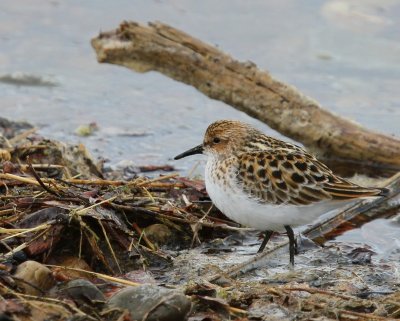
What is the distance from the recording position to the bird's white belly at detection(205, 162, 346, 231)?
20.1ft

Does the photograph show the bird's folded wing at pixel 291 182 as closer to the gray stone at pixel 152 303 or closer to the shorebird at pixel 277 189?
the shorebird at pixel 277 189

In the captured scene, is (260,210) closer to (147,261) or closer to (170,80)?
(147,261)

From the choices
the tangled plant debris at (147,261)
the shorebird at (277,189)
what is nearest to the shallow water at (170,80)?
the tangled plant debris at (147,261)

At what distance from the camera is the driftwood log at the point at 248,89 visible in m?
9.00

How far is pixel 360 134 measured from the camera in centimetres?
899

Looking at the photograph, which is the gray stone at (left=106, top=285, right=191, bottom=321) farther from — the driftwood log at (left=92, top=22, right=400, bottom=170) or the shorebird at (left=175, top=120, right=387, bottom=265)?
the driftwood log at (left=92, top=22, right=400, bottom=170)

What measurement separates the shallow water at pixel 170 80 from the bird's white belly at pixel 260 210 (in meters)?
3.44

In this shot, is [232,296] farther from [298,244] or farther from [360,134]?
[360,134]

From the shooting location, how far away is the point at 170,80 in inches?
496

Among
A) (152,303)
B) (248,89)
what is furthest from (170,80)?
(152,303)

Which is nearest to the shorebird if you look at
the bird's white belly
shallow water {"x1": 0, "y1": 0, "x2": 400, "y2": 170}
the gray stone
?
the bird's white belly

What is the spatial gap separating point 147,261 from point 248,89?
3.42 meters

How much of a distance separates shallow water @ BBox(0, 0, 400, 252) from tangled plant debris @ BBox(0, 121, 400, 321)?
8.82ft

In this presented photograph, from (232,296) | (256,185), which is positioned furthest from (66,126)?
(232,296)
